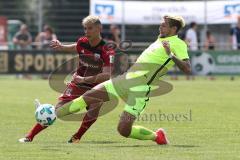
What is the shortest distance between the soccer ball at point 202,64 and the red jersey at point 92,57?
65.5 feet

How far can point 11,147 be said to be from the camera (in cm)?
1186

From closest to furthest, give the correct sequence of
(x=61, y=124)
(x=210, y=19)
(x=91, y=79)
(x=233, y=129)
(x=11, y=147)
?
1. (x=11, y=147)
2. (x=91, y=79)
3. (x=233, y=129)
4. (x=61, y=124)
5. (x=210, y=19)

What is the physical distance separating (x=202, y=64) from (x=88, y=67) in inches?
793

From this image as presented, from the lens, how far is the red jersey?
13.0 meters

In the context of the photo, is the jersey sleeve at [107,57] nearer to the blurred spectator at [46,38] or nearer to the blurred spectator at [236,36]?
the blurred spectator at [46,38]

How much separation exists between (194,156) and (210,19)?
26983 mm

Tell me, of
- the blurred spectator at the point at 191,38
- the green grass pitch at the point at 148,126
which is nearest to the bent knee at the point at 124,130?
the green grass pitch at the point at 148,126

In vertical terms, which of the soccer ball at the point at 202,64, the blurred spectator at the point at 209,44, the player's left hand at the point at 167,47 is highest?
the player's left hand at the point at 167,47

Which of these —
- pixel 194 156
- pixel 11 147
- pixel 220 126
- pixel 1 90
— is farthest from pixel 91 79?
pixel 1 90

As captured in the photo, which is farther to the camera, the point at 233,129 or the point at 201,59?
the point at 201,59

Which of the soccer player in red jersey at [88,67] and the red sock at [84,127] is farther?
the red sock at [84,127]

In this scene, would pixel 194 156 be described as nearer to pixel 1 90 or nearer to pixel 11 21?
pixel 1 90

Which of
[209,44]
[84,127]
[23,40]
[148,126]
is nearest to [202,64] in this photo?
[209,44]

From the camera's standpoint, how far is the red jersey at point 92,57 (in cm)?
1298
